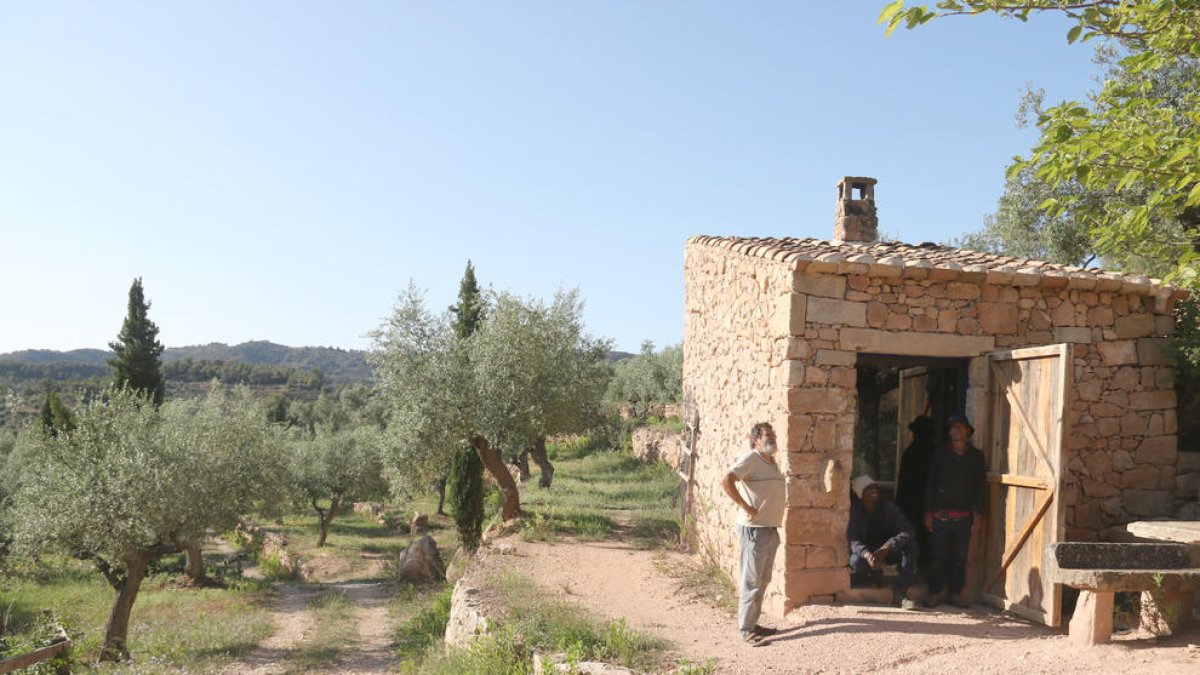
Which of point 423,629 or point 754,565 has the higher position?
point 754,565

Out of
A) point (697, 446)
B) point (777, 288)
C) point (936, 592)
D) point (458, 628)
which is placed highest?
point (777, 288)

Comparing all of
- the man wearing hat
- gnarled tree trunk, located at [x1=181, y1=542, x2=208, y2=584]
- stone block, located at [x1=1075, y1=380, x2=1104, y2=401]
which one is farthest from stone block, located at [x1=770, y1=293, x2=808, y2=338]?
gnarled tree trunk, located at [x1=181, y1=542, x2=208, y2=584]

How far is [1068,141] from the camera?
230 inches

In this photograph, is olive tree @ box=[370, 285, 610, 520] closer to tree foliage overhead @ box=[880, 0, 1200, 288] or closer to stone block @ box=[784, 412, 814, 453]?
stone block @ box=[784, 412, 814, 453]

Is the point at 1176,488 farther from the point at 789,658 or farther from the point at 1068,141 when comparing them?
the point at 789,658

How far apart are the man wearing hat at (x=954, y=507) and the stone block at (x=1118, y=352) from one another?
6.05 ft

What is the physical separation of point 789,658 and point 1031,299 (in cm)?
431

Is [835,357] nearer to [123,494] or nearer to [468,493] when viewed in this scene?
[468,493]

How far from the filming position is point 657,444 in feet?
75.8

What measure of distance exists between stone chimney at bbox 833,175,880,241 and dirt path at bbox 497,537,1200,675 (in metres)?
5.33

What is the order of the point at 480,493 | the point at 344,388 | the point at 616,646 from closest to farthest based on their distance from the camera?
the point at 616,646 → the point at 480,493 → the point at 344,388

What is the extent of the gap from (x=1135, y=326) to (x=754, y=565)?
195 inches

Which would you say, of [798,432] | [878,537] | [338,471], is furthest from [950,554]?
[338,471]

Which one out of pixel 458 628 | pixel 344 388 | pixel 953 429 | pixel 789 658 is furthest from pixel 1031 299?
pixel 344 388
